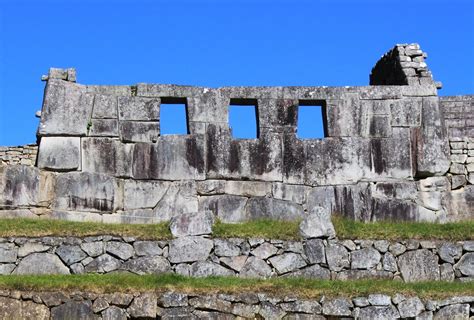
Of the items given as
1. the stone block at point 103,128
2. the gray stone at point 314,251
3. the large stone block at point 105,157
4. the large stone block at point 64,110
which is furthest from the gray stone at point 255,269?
the large stone block at point 64,110

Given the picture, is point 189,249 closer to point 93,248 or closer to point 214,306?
point 93,248

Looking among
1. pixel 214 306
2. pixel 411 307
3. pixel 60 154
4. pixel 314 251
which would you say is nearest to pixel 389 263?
pixel 314 251

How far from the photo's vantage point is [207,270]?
13688 millimetres

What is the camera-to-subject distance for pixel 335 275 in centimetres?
1386

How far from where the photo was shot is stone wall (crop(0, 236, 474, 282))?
44.9 ft

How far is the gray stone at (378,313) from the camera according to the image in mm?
12172

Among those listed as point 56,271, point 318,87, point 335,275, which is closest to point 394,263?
point 335,275

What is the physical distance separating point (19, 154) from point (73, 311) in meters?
8.24

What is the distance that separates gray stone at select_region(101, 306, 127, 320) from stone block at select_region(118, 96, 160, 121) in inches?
209

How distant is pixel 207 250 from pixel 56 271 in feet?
8.61

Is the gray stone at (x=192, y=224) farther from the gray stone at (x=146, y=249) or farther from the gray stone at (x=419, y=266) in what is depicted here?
the gray stone at (x=419, y=266)

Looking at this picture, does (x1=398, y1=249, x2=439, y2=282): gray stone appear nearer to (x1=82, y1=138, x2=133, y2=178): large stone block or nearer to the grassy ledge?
the grassy ledge

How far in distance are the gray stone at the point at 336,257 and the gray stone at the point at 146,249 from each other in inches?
117

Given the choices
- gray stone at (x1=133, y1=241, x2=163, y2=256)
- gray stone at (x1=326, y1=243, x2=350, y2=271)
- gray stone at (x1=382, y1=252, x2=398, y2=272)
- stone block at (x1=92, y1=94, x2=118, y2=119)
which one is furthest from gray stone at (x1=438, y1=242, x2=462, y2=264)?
stone block at (x1=92, y1=94, x2=118, y2=119)
